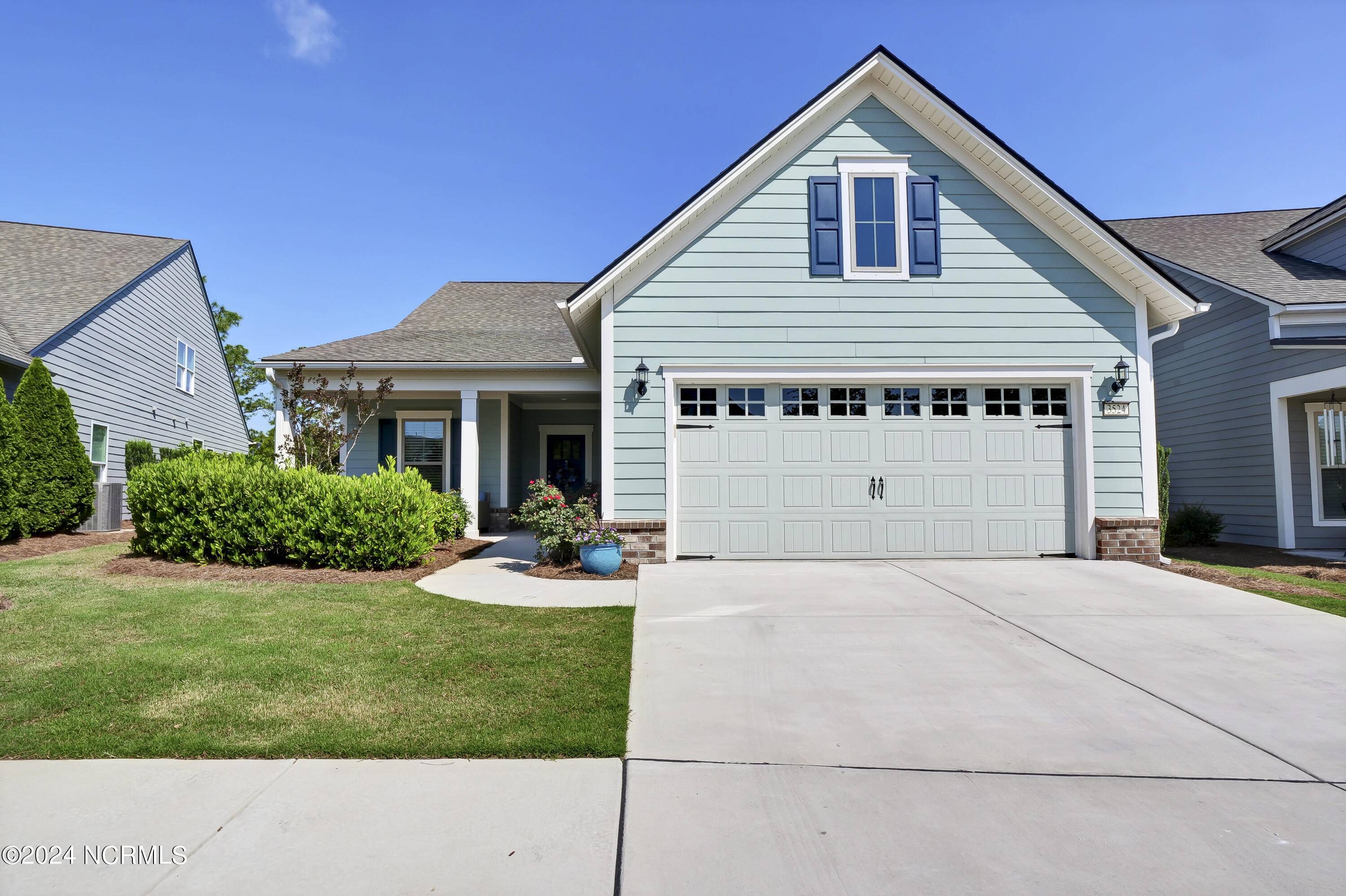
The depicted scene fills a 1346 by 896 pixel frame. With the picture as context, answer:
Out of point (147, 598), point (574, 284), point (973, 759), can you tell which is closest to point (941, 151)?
point (973, 759)

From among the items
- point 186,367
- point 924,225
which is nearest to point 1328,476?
point 924,225

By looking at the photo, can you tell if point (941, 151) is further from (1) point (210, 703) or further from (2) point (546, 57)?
(1) point (210, 703)

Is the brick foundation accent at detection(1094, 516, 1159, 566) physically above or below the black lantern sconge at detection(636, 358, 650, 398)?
below

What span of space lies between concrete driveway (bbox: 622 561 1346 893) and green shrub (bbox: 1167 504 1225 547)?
679cm

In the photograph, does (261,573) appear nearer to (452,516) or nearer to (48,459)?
(452,516)

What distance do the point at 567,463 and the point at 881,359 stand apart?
9.55 meters

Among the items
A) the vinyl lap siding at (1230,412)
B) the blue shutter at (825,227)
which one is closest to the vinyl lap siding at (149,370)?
the blue shutter at (825,227)

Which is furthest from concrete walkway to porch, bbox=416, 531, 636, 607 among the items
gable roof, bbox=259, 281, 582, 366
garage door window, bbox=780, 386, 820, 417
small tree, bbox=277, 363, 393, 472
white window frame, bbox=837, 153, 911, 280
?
white window frame, bbox=837, 153, 911, 280

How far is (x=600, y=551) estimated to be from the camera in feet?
28.7

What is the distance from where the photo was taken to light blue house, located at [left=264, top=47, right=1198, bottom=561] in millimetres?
9336

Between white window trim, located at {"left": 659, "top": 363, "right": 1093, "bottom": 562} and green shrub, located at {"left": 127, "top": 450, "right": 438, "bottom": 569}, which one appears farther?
white window trim, located at {"left": 659, "top": 363, "right": 1093, "bottom": 562}

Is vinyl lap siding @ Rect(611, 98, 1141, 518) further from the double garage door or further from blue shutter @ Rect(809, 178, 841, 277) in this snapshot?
the double garage door

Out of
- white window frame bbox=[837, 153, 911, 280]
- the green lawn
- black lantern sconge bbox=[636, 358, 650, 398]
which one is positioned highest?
white window frame bbox=[837, 153, 911, 280]

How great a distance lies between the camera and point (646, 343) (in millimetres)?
9398
